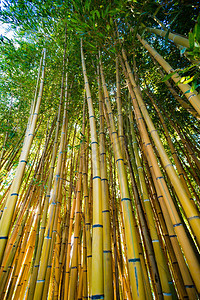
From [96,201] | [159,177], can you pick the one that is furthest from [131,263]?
Result: [159,177]

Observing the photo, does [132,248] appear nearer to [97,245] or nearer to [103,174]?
[97,245]

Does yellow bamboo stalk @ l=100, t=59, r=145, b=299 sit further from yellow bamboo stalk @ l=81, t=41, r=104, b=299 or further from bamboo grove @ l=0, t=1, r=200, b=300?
yellow bamboo stalk @ l=81, t=41, r=104, b=299

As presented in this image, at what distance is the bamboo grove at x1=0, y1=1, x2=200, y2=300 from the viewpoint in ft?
2.97

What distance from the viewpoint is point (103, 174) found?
1221mm

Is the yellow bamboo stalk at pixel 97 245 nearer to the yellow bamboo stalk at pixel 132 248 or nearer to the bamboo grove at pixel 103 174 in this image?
the bamboo grove at pixel 103 174

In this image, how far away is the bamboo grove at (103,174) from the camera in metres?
0.91

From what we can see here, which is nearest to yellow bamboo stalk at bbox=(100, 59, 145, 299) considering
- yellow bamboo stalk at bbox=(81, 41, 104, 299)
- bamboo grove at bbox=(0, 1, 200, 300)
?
bamboo grove at bbox=(0, 1, 200, 300)

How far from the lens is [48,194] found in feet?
5.15

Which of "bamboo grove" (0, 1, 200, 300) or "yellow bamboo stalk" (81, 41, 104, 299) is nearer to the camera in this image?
"yellow bamboo stalk" (81, 41, 104, 299)

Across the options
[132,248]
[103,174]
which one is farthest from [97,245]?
[103,174]

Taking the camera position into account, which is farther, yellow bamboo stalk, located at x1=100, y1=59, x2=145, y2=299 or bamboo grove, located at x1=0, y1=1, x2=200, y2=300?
bamboo grove, located at x1=0, y1=1, x2=200, y2=300

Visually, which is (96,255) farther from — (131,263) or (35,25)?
(35,25)

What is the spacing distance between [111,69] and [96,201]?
243 cm

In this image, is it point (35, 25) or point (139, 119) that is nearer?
point (139, 119)
